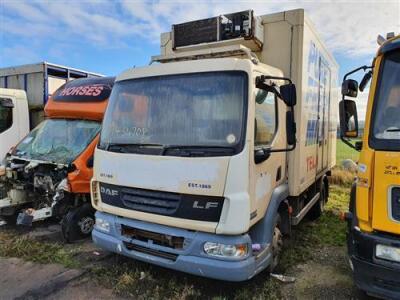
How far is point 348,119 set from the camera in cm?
359

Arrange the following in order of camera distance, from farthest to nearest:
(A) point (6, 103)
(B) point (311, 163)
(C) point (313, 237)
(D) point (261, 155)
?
1. (A) point (6, 103)
2. (C) point (313, 237)
3. (B) point (311, 163)
4. (D) point (261, 155)

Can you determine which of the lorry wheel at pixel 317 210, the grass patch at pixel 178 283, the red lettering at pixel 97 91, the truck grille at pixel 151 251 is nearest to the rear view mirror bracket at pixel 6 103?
the red lettering at pixel 97 91

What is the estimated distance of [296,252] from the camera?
5117 millimetres

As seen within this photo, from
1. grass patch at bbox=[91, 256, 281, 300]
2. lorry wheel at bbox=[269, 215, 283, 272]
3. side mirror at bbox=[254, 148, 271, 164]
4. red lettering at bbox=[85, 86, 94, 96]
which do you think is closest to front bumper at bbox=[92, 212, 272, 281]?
lorry wheel at bbox=[269, 215, 283, 272]

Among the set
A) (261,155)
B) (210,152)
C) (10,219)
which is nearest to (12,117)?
(10,219)

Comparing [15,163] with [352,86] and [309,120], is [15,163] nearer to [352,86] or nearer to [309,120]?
[309,120]

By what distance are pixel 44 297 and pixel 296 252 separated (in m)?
3.38

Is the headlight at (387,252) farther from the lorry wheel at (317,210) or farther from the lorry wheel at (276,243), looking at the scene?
the lorry wheel at (317,210)

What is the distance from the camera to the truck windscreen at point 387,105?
3.09m

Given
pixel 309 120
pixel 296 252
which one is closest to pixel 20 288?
pixel 296 252

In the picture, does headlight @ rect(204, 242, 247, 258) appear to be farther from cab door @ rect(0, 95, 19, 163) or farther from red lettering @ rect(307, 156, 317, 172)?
cab door @ rect(0, 95, 19, 163)

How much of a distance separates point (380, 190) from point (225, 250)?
1.48 metres

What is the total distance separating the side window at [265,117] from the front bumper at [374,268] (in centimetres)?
127

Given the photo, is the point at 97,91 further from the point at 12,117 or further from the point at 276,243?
the point at 276,243
